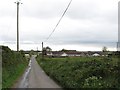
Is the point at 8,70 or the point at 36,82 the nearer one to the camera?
the point at 36,82

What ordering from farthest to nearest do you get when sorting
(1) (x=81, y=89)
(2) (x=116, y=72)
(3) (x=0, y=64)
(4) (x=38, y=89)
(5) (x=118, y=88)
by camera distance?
1. (3) (x=0, y=64)
2. (4) (x=38, y=89)
3. (2) (x=116, y=72)
4. (1) (x=81, y=89)
5. (5) (x=118, y=88)

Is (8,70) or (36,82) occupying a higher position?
(8,70)

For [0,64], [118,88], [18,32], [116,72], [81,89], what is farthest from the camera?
[18,32]

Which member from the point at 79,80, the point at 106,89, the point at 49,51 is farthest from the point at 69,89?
the point at 49,51

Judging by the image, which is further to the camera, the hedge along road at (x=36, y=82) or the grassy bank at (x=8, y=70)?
the grassy bank at (x=8, y=70)

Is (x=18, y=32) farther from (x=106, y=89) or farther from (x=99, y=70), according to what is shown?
(x=106, y=89)

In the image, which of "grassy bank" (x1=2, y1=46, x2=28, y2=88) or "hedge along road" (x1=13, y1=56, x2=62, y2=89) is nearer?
"hedge along road" (x1=13, y1=56, x2=62, y2=89)

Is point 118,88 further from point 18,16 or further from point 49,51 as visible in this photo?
point 49,51

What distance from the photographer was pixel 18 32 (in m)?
62.9

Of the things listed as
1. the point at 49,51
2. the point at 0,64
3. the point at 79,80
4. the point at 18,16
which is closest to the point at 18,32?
the point at 18,16

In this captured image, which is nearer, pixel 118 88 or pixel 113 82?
pixel 118 88

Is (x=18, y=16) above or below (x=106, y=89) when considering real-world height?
above

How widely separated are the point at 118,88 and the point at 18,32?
4818cm

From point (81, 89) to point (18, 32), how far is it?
151ft
